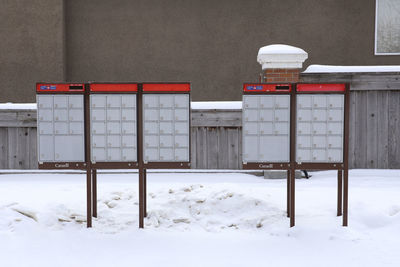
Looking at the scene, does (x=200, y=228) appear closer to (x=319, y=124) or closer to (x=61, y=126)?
(x=319, y=124)

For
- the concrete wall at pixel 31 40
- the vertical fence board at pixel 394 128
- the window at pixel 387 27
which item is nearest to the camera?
the vertical fence board at pixel 394 128

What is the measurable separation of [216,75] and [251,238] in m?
7.73

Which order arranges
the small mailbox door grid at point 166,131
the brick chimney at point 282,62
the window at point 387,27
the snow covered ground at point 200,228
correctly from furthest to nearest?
1. the window at point 387,27
2. the brick chimney at point 282,62
3. the small mailbox door grid at point 166,131
4. the snow covered ground at point 200,228

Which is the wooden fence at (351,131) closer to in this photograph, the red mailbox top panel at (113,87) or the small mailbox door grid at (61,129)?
the red mailbox top panel at (113,87)

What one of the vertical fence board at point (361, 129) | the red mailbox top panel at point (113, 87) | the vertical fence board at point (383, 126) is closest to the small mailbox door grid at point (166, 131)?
the red mailbox top panel at point (113, 87)

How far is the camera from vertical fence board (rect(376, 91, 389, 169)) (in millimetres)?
8219

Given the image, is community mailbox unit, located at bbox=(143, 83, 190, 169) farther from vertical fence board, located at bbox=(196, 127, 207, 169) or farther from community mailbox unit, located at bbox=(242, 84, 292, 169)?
vertical fence board, located at bbox=(196, 127, 207, 169)

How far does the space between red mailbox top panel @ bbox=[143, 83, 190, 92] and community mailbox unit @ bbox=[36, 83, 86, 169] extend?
32.8 inches

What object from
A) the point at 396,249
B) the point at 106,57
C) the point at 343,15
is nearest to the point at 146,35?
the point at 106,57

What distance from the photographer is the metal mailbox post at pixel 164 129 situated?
5.37 meters

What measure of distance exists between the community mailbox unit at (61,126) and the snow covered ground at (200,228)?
81 cm

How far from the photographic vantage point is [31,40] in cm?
1210

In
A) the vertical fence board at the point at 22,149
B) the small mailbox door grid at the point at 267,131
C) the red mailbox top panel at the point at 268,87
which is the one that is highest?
the red mailbox top panel at the point at 268,87

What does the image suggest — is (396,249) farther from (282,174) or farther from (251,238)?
(282,174)
